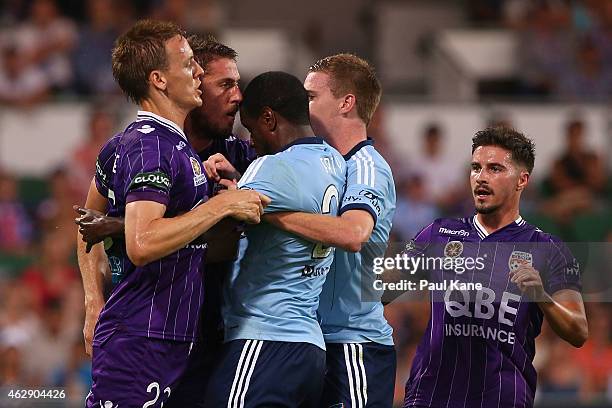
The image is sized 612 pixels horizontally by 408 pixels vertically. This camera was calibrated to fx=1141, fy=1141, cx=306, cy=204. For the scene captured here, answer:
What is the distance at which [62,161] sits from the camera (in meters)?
12.1

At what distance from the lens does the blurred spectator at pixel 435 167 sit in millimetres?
11219

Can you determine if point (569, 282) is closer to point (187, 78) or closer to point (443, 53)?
point (187, 78)

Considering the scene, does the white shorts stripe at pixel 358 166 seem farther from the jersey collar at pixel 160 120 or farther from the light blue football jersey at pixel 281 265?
the jersey collar at pixel 160 120

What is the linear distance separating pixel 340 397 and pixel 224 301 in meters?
0.76

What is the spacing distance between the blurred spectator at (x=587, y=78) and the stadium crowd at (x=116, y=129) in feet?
0.04

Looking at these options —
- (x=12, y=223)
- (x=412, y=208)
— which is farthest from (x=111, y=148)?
(x=12, y=223)

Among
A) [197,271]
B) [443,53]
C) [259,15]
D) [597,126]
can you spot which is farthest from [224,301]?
[259,15]

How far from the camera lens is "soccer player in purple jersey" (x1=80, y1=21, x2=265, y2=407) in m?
4.55

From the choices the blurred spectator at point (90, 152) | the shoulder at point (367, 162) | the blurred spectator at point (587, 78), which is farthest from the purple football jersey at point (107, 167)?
the blurred spectator at point (587, 78)

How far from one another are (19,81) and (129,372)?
28.2 ft

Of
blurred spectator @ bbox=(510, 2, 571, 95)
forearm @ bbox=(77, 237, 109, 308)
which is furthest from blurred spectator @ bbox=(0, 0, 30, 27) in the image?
forearm @ bbox=(77, 237, 109, 308)

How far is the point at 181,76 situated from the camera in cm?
491

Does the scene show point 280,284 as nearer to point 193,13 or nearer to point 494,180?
point 494,180

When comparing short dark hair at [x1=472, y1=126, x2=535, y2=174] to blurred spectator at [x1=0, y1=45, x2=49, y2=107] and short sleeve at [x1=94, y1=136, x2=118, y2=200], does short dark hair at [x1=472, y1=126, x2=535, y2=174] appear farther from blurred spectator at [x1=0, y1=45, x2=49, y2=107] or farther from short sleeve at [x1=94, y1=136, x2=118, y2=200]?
blurred spectator at [x1=0, y1=45, x2=49, y2=107]
